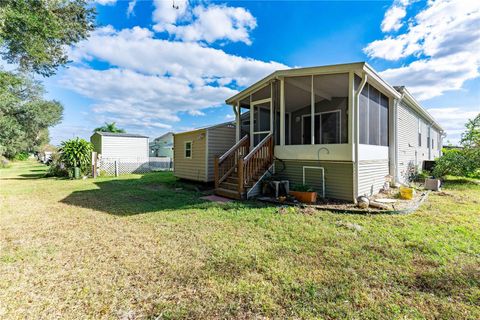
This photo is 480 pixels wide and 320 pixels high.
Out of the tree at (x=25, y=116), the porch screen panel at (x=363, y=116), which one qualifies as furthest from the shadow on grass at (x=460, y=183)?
the tree at (x=25, y=116)

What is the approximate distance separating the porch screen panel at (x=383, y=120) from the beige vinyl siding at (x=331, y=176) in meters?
2.81

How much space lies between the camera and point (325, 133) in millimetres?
→ 8367

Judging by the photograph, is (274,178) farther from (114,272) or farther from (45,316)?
(45,316)

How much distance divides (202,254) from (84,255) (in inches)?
67.6

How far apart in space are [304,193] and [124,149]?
15494 millimetres

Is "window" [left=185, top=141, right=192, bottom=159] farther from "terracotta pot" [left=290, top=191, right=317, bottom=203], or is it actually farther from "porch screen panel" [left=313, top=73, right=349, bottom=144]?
"terracotta pot" [left=290, top=191, right=317, bottom=203]

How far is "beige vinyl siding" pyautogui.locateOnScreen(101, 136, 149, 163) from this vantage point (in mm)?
16219

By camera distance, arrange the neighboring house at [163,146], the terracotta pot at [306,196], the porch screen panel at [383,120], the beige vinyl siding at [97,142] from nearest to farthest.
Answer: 1. the terracotta pot at [306,196]
2. the porch screen panel at [383,120]
3. the beige vinyl siding at [97,142]
4. the neighboring house at [163,146]

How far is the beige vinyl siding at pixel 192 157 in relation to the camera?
32.3ft

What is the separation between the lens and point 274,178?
7.27 meters

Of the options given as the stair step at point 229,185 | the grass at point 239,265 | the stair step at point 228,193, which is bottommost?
the grass at point 239,265

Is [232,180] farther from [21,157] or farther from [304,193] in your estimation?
[21,157]

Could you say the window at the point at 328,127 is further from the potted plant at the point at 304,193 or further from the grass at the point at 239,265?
the grass at the point at 239,265

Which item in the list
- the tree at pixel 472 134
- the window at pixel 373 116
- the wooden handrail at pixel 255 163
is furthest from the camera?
the tree at pixel 472 134
